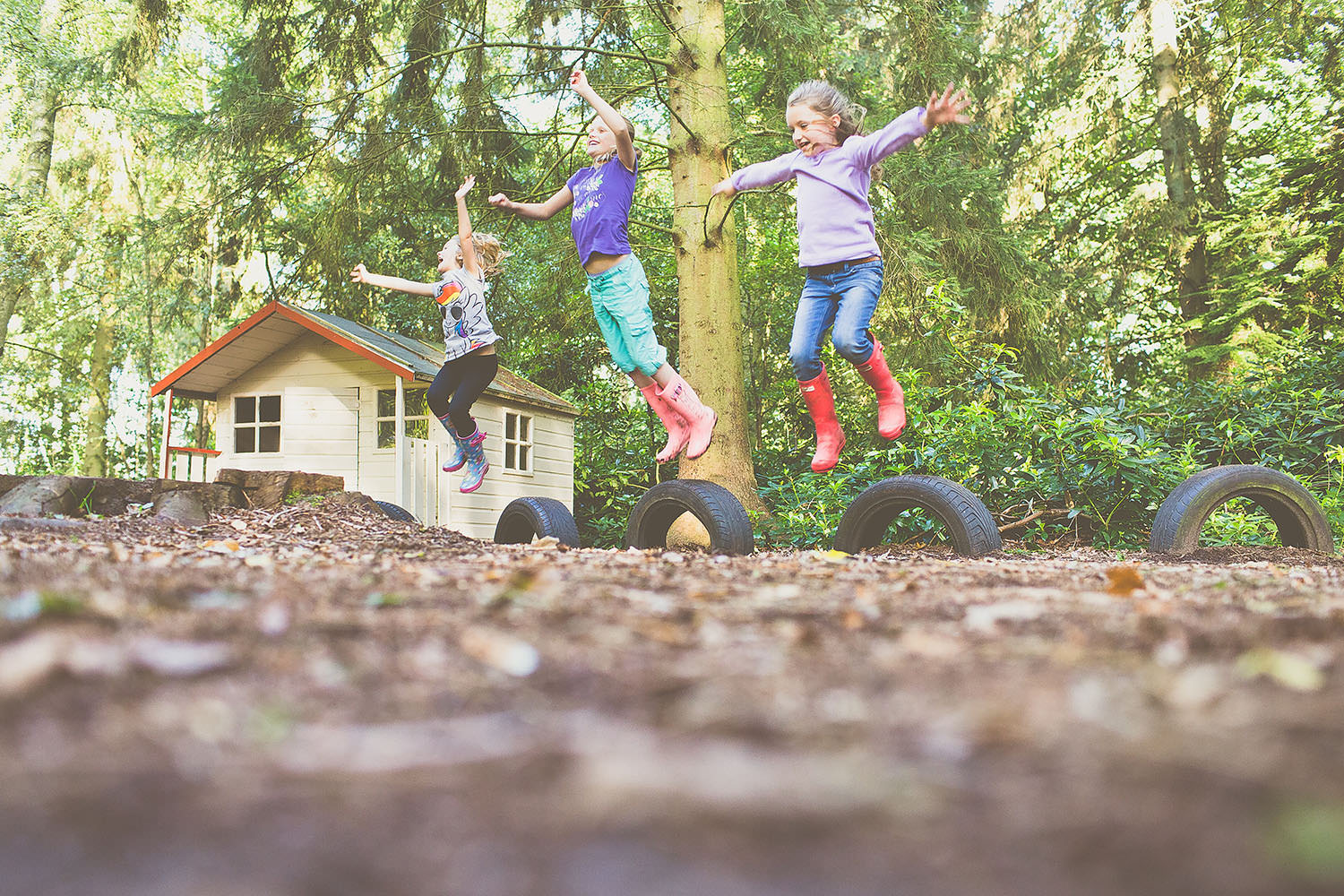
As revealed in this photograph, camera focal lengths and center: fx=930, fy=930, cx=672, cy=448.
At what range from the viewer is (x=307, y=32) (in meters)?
7.97

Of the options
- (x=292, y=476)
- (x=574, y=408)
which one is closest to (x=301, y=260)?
(x=292, y=476)

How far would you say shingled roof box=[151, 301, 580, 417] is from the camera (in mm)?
10950

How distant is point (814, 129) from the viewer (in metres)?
4.89

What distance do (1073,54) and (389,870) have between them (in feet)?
46.0

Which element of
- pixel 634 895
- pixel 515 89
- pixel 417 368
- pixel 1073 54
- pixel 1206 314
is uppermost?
pixel 1073 54

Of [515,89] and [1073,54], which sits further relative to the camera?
[1073,54]

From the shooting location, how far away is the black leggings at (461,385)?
6070mm

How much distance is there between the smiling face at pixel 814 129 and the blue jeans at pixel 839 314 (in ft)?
2.20

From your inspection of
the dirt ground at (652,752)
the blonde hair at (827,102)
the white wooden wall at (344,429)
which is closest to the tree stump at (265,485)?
the blonde hair at (827,102)

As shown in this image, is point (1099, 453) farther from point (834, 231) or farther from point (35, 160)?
point (35, 160)

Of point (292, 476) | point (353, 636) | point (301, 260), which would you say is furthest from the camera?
point (301, 260)

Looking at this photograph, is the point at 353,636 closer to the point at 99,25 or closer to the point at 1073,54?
the point at 1073,54

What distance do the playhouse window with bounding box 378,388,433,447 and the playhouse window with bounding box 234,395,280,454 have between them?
1.51 meters

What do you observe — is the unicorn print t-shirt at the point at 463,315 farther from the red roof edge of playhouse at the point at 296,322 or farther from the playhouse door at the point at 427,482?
the playhouse door at the point at 427,482
